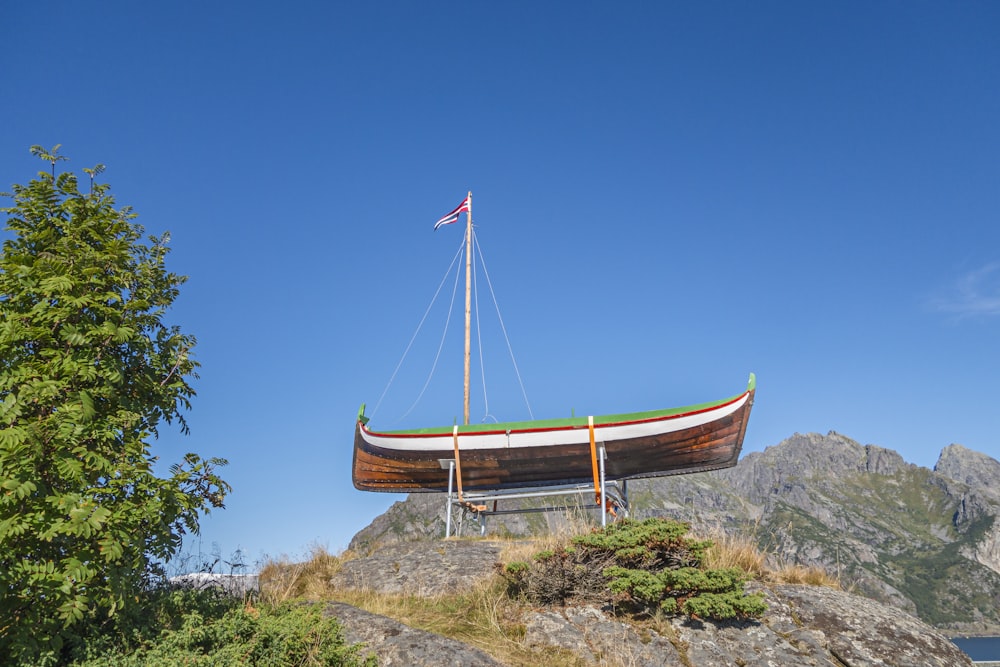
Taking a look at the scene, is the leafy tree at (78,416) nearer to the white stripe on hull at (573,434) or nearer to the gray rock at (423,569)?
the gray rock at (423,569)

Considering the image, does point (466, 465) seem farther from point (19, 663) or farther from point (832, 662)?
point (19, 663)

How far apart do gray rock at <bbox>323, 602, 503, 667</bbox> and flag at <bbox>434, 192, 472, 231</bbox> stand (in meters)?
21.9

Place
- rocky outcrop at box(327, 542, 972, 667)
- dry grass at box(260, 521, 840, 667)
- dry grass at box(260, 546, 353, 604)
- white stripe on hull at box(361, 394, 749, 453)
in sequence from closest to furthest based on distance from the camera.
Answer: rocky outcrop at box(327, 542, 972, 667), dry grass at box(260, 521, 840, 667), dry grass at box(260, 546, 353, 604), white stripe on hull at box(361, 394, 749, 453)

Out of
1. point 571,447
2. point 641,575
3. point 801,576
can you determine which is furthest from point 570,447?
point 641,575

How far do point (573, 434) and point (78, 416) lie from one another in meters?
14.7

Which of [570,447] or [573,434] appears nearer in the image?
[573,434]

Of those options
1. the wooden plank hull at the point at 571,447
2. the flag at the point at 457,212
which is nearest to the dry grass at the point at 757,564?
the wooden plank hull at the point at 571,447

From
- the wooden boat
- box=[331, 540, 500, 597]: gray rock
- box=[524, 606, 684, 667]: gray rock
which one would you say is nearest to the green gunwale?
the wooden boat

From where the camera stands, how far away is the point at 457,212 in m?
29.0

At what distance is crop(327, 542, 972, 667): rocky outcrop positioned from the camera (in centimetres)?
842

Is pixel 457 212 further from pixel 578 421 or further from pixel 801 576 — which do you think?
pixel 801 576

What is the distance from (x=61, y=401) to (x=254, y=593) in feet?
15.7

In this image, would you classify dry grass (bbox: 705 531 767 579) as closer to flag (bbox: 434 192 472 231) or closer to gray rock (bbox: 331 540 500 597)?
gray rock (bbox: 331 540 500 597)

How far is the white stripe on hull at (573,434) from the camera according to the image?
19.3 meters
